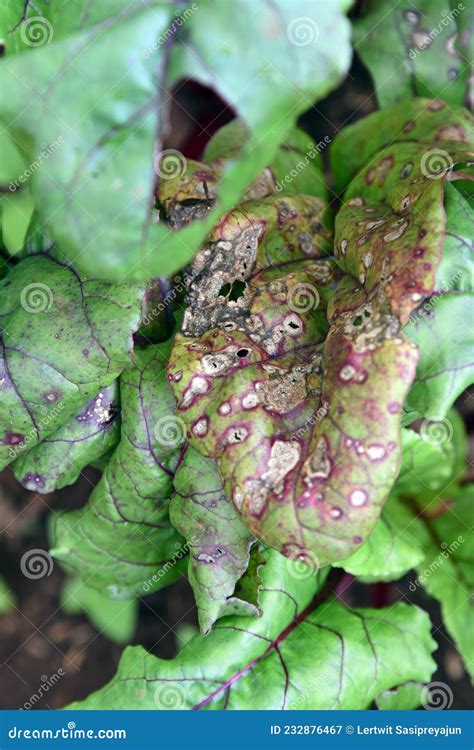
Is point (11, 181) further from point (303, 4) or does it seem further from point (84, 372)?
point (303, 4)

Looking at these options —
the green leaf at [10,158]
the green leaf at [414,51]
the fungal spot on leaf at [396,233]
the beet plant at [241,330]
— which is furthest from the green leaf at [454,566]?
the green leaf at [10,158]

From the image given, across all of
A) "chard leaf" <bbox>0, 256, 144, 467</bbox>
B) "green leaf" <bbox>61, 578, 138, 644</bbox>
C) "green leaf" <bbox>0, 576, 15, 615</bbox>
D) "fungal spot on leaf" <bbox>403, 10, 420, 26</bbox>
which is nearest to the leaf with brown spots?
"fungal spot on leaf" <bbox>403, 10, 420, 26</bbox>

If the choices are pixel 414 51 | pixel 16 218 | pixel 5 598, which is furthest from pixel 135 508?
pixel 414 51

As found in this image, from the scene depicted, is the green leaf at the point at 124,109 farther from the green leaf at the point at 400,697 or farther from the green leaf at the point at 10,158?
the green leaf at the point at 400,697

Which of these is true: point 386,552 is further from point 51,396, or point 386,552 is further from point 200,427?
point 51,396

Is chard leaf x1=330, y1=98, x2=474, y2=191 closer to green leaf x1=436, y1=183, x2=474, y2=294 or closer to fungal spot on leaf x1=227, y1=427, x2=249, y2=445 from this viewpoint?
green leaf x1=436, y1=183, x2=474, y2=294
